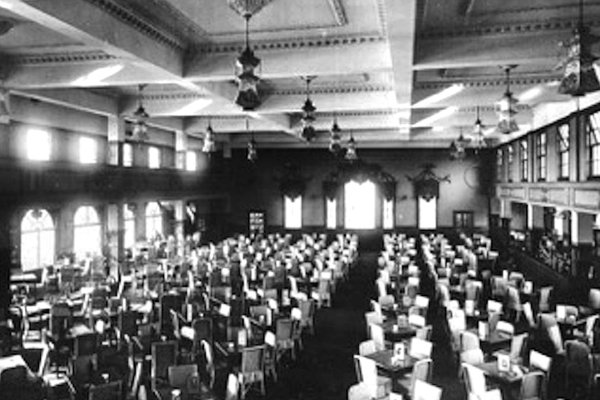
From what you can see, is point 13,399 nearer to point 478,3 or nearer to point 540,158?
point 478,3

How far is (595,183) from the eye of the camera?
1395 centimetres

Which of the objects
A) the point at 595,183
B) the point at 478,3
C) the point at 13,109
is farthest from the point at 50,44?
the point at 595,183

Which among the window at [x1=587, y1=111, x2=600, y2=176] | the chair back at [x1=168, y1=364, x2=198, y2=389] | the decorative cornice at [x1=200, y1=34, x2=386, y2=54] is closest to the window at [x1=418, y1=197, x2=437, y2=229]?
the window at [x1=587, y1=111, x2=600, y2=176]

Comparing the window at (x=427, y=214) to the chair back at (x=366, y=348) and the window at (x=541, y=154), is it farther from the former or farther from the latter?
the chair back at (x=366, y=348)

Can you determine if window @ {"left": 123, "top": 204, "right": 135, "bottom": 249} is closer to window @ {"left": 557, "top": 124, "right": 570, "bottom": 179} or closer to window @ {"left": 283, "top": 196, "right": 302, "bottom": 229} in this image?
window @ {"left": 283, "top": 196, "right": 302, "bottom": 229}

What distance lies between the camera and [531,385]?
7.95 meters

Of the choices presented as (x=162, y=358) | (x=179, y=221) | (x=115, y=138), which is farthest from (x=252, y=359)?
(x=179, y=221)

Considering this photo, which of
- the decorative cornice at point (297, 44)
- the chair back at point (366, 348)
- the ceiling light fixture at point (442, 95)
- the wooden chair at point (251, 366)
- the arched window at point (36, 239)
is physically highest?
the decorative cornice at point (297, 44)

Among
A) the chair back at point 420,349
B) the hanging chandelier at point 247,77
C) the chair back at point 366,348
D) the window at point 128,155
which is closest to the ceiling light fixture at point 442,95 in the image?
the chair back at point 420,349

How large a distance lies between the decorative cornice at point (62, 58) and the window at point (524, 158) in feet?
55.7

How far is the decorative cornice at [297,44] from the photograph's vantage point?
10.7 m

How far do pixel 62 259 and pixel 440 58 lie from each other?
13.7 m

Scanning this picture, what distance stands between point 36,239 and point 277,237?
13.7 metres

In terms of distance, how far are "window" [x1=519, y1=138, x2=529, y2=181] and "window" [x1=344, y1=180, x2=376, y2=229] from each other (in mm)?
9600
